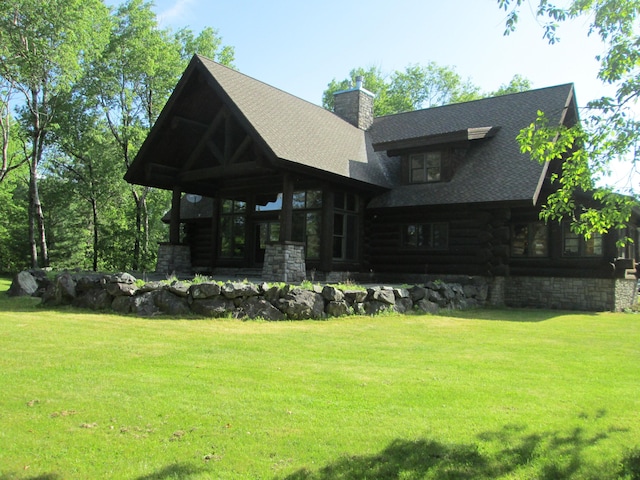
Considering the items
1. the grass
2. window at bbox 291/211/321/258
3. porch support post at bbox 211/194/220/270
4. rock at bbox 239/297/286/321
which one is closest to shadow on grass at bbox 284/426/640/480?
the grass

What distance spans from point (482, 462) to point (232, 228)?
1704 cm

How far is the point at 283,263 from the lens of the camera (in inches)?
587

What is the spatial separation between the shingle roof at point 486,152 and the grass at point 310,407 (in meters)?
8.47

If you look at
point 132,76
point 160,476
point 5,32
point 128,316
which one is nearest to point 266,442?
point 160,476

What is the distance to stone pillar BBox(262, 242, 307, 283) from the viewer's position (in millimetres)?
14906

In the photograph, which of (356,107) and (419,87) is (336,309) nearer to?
(356,107)

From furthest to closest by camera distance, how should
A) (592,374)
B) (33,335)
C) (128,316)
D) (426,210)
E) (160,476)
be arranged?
1. (426,210)
2. (128,316)
3. (33,335)
4. (592,374)
5. (160,476)

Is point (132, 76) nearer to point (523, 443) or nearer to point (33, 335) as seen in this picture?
point (33, 335)

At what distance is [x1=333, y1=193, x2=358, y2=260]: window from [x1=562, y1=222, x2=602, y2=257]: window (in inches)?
273

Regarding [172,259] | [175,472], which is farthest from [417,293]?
[175,472]

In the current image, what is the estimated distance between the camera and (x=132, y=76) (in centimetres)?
3025

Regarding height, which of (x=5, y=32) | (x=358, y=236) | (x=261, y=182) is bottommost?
(x=358, y=236)

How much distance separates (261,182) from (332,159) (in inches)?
129

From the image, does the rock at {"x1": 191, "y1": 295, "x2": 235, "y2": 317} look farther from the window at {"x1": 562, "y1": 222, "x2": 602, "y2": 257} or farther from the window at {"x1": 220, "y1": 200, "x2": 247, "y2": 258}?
the window at {"x1": 562, "y1": 222, "x2": 602, "y2": 257}
